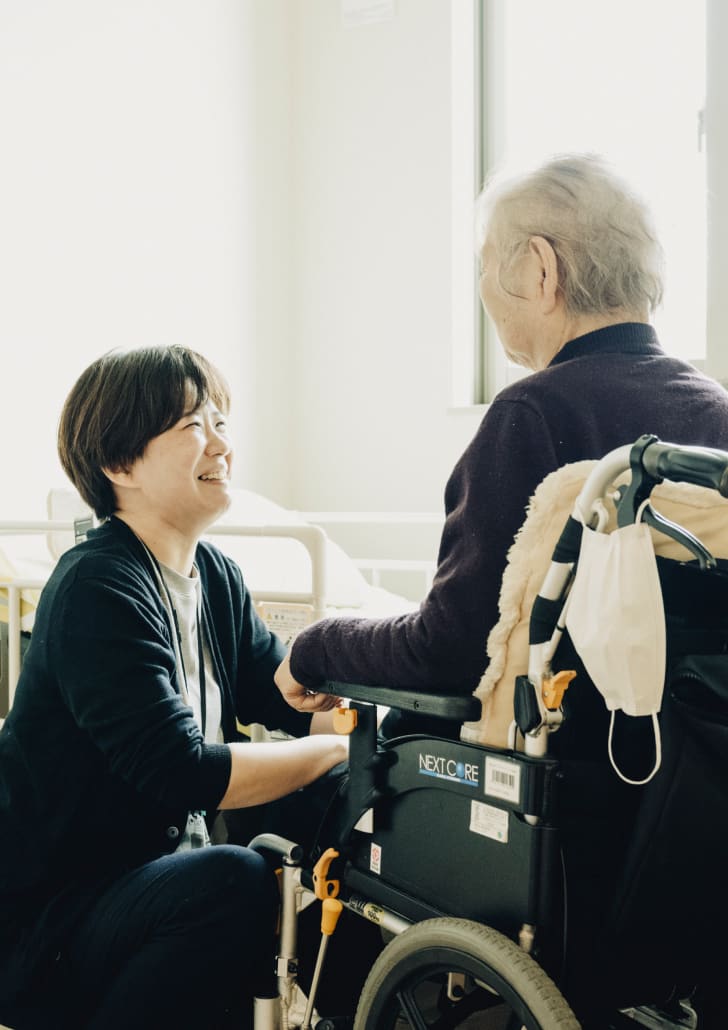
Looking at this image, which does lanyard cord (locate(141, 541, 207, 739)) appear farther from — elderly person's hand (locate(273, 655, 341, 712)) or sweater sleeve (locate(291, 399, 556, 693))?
sweater sleeve (locate(291, 399, 556, 693))

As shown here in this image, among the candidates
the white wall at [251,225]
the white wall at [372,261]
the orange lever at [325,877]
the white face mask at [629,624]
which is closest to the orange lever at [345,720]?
the orange lever at [325,877]

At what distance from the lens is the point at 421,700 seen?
0.92m

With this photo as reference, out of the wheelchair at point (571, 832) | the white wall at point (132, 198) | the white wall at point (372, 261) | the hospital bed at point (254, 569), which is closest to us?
the wheelchair at point (571, 832)

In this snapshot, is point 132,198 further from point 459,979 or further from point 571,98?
point 459,979

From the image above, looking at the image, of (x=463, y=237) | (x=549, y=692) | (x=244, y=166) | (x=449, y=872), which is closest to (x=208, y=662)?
(x=449, y=872)

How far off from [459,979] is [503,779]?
1.06ft

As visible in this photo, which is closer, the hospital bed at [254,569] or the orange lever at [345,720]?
the orange lever at [345,720]

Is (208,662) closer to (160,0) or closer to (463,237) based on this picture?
(463,237)

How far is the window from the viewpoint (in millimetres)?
2574

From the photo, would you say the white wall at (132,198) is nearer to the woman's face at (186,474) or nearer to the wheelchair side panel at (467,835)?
the woman's face at (186,474)

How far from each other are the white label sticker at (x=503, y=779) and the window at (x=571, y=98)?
5.49 feet

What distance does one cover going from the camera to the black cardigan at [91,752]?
1050 mm

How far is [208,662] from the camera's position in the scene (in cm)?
128

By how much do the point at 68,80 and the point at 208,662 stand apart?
178cm
